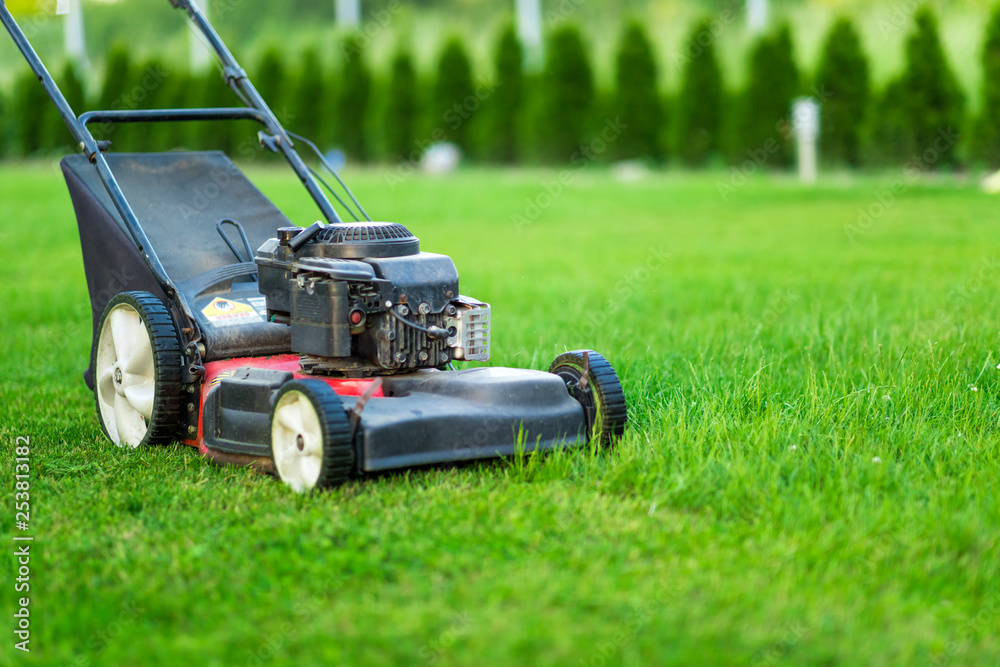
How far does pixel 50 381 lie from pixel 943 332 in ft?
13.1

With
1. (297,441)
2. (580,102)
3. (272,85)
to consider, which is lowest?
(297,441)

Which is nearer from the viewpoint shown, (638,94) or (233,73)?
(233,73)

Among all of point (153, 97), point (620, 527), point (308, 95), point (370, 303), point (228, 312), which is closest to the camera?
point (620, 527)

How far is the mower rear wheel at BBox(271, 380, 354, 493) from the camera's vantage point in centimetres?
308

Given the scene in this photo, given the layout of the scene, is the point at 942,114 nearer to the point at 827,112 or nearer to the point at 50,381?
the point at 827,112

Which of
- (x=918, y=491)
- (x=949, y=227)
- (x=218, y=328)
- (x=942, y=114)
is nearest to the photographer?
(x=918, y=491)

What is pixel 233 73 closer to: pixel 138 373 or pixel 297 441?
pixel 138 373

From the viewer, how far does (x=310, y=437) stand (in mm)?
3199

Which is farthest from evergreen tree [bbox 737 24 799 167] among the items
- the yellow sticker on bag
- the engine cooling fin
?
the engine cooling fin

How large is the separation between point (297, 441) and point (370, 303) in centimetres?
46

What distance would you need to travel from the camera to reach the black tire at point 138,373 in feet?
12.3

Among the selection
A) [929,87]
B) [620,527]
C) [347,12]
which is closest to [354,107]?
[347,12]

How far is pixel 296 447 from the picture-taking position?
10.7 feet

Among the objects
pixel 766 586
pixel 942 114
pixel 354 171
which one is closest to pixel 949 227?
pixel 942 114
